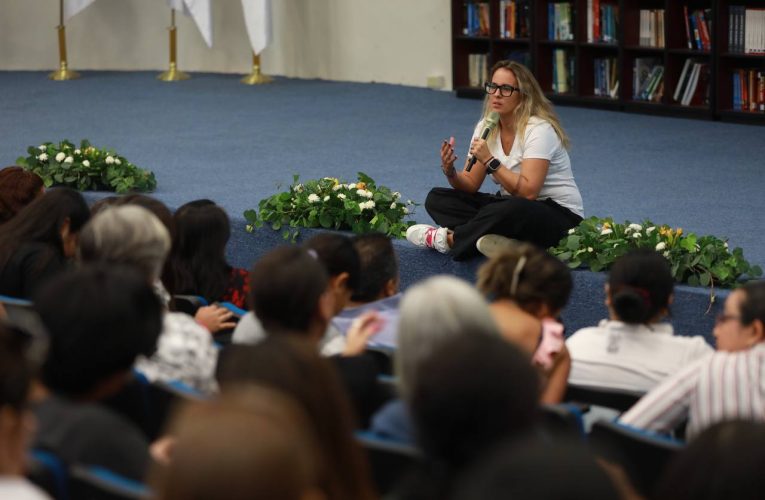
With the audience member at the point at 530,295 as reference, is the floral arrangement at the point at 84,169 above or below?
above

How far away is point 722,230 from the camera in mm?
4746

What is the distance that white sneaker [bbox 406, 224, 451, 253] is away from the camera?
437 centimetres

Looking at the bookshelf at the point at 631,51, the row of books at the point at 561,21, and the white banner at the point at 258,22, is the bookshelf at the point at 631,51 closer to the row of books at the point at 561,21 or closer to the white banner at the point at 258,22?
the row of books at the point at 561,21

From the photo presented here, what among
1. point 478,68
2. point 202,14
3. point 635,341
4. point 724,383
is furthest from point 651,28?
point 724,383

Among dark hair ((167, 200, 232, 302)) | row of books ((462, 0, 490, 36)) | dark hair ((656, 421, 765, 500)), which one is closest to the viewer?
dark hair ((656, 421, 765, 500))

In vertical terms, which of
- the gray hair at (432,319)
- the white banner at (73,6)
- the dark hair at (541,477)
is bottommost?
the dark hair at (541,477)

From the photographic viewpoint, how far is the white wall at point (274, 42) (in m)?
9.38

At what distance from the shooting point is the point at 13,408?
1602 millimetres

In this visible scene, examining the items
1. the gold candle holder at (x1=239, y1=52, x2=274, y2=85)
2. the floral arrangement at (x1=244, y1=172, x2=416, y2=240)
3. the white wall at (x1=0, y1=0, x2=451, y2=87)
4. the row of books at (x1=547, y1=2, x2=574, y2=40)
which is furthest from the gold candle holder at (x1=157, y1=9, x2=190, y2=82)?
the floral arrangement at (x1=244, y1=172, x2=416, y2=240)

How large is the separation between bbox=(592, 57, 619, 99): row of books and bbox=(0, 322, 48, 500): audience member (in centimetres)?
680

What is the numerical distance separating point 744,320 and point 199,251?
1.61 meters

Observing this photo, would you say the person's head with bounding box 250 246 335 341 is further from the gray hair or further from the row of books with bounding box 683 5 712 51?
the row of books with bounding box 683 5 712 51

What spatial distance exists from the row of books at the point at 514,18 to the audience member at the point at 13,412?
7.13 metres

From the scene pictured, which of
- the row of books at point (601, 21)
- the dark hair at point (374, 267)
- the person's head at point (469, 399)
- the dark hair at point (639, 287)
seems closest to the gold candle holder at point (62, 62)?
the row of books at point (601, 21)
